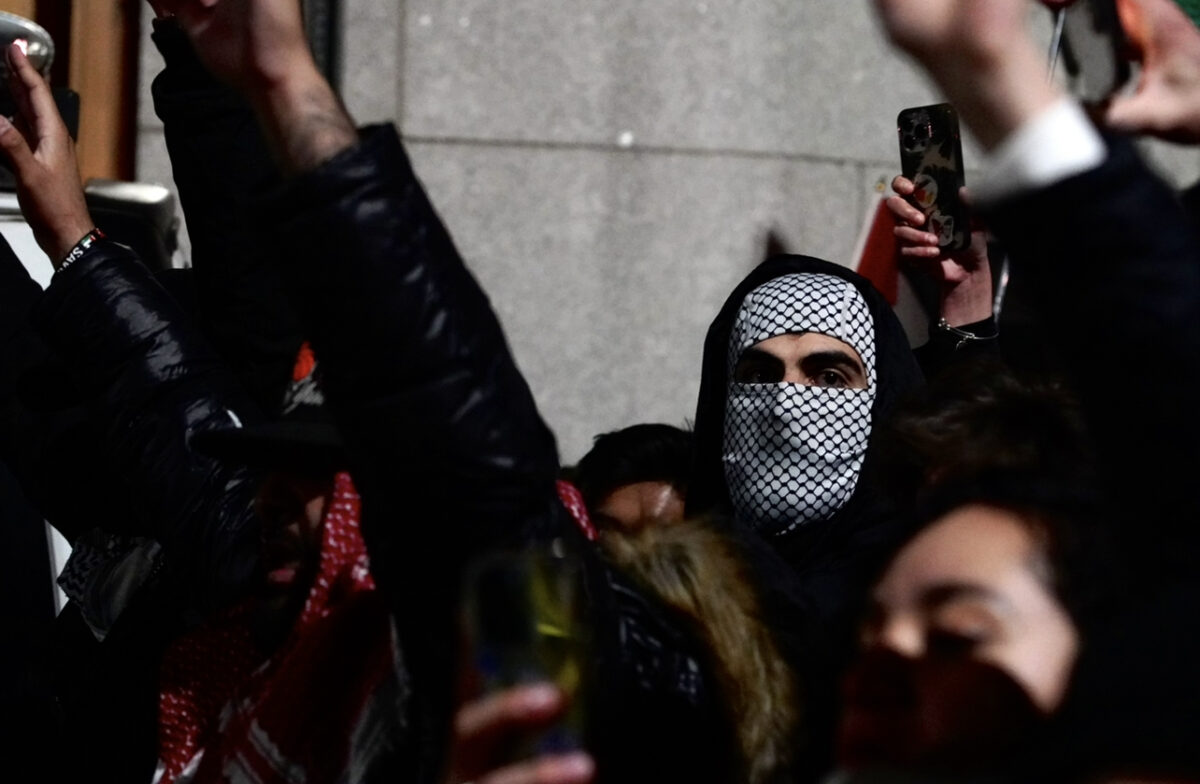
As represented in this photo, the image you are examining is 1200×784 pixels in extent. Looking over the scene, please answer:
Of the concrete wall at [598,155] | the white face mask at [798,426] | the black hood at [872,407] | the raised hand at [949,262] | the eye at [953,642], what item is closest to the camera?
the eye at [953,642]

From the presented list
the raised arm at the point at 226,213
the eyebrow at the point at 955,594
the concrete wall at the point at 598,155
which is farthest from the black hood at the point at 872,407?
the concrete wall at the point at 598,155

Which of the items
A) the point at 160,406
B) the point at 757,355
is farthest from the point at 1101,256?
the point at 757,355

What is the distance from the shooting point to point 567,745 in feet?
4.33

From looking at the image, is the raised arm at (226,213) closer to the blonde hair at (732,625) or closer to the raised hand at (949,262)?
the blonde hair at (732,625)

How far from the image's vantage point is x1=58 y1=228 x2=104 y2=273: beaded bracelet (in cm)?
266

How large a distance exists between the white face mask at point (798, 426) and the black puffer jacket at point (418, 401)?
4.48ft

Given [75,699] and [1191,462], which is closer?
[1191,462]

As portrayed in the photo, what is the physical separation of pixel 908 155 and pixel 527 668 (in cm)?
230

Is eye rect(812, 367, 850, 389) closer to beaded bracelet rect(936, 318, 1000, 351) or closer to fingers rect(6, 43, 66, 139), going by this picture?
beaded bracelet rect(936, 318, 1000, 351)

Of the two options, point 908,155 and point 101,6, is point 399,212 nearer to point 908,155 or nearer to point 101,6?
point 908,155

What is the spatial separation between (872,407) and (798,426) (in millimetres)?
163

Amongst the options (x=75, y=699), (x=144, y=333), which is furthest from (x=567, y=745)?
(x=75, y=699)

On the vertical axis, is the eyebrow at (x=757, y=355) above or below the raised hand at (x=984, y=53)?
below

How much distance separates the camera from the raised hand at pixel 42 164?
2.78 m
